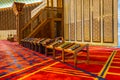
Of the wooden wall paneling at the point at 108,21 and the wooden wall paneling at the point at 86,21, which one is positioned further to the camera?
the wooden wall paneling at the point at 86,21

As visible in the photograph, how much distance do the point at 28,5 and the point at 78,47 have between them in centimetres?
1410

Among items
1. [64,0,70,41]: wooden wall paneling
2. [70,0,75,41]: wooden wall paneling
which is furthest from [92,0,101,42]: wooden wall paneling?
[64,0,70,41]: wooden wall paneling

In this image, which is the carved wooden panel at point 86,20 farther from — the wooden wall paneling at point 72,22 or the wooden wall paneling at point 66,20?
the wooden wall paneling at point 66,20

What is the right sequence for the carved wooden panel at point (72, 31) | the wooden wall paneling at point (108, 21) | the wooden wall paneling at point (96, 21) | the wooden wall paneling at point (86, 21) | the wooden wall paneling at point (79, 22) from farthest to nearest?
the carved wooden panel at point (72, 31), the wooden wall paneling at point (79, 22), the wooden wall paneling at point (86, 21), the wooden wall paneling at point (96, 21), the wooden wall paneling at point (108, 21)

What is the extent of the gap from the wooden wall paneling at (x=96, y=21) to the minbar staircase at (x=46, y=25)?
92.6 inches

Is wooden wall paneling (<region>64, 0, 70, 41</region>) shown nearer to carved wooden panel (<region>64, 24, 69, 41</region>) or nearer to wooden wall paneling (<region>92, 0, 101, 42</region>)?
carved wooden panel (<region>64, 24, 69, 41</region>)

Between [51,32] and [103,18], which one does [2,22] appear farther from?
[103,18]

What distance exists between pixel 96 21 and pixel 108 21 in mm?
835

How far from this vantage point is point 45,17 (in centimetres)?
943

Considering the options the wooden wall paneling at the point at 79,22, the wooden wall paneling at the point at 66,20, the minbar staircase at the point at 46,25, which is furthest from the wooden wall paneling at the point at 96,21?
the wooden wall paneling at the point at 66,20

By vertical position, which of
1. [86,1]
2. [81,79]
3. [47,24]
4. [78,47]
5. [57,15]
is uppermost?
[86,1]

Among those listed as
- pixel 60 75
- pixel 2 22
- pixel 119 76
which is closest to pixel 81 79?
pixel 60 75

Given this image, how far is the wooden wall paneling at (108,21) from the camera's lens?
7.35 meters

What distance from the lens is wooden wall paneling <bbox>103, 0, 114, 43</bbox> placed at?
7.35m
